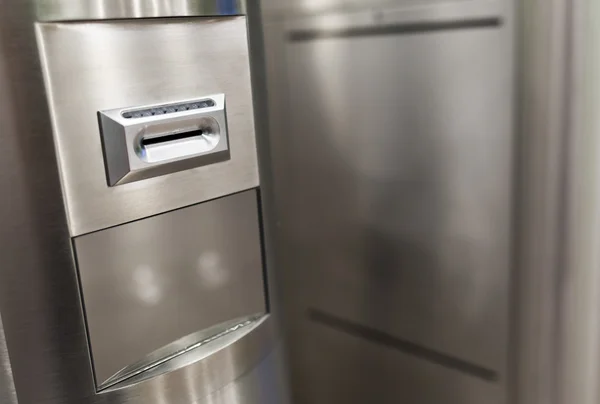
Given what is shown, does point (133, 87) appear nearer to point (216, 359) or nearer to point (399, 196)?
point (216, 359)

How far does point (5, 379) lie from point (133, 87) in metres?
0.30

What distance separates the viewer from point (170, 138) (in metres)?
0.63

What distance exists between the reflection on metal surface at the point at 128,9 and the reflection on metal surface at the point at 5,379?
0.93ft

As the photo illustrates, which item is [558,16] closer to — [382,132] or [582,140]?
[582,140]

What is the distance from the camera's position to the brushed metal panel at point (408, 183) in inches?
33.7

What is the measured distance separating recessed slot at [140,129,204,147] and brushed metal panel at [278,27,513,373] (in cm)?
40

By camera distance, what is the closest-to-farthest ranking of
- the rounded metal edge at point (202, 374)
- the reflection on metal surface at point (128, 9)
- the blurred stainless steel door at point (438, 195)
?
the reflection on metal surface at point (128, 9) < the rounded metal edge at point (202, 374) < the blurred stainless steel door at point (438, 195)

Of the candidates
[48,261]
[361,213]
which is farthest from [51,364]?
[361,213]

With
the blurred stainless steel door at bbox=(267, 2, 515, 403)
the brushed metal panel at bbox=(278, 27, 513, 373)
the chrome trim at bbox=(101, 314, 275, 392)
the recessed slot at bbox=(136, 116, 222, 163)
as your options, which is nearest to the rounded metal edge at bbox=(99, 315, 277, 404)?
the chrome trim at bbox=(101, 314, 275, 392)

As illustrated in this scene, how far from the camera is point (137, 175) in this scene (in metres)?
0.60

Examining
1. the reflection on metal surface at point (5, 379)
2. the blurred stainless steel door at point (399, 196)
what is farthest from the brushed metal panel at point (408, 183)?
the reflection on metal surface at point (5, 379)

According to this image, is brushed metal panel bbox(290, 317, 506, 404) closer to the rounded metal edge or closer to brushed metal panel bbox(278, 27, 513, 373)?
brushed metal panel bbox(278, 27, 513, 373)

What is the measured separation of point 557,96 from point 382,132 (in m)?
0.29

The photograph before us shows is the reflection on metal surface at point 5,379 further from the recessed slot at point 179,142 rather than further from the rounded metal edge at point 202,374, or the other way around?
the recessed slot at point 179,142
